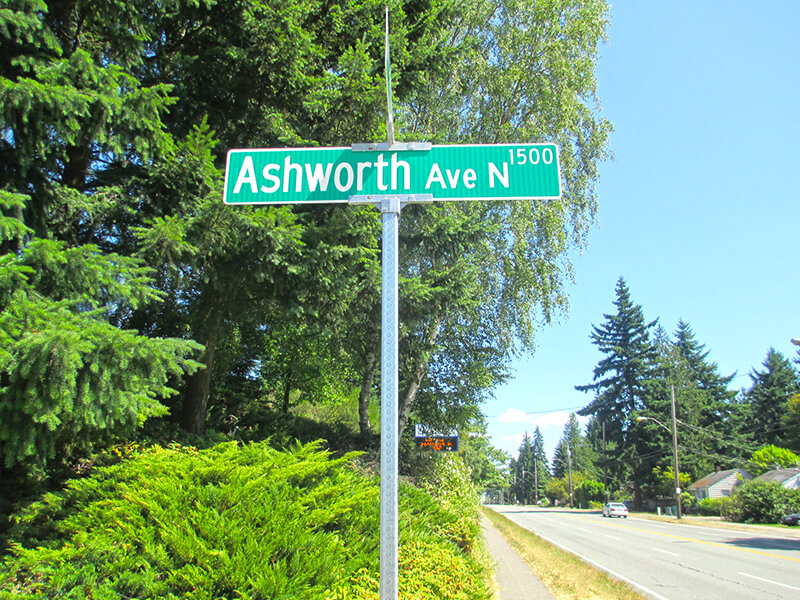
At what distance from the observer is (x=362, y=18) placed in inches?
387

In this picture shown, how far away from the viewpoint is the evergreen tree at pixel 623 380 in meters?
59.8

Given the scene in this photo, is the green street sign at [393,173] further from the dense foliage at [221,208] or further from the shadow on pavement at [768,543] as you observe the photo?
the shadow on pavement at [768,543]

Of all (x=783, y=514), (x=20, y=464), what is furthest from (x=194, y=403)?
(x=783, y=514)

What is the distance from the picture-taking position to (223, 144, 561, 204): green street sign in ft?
9.30

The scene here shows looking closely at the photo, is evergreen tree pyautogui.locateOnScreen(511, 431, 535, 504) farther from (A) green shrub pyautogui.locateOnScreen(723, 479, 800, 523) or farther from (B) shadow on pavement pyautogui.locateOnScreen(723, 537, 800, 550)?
(B) shadow on pavement pyautogui.locateOnScreen(723, 537, 800, 550)

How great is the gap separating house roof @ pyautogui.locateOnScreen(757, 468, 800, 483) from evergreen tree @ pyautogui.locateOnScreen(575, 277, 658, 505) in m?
14.2

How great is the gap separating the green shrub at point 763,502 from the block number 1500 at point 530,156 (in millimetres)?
36086

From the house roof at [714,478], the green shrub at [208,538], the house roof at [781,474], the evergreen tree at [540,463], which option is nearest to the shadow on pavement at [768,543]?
the green shrub at [208,538]

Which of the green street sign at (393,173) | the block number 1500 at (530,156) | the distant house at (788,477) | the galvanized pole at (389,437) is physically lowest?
the distant house at (788,477)

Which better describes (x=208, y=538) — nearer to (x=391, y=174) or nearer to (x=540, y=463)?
(x=391, y=174)

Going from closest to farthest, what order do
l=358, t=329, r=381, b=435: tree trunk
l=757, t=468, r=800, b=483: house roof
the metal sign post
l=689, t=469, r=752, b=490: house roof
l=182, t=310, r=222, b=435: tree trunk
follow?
the metal sign post
l=182, t=310, r=222, b=435: tree trunk
l=358, t=329, r=381, b=435: tree trunk
l=757, t=468, r=800, b=483: house roof
l=689, t=469, r=752, b=490: house roof

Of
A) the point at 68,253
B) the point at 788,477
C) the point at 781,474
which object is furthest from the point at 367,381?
the point at 781,474

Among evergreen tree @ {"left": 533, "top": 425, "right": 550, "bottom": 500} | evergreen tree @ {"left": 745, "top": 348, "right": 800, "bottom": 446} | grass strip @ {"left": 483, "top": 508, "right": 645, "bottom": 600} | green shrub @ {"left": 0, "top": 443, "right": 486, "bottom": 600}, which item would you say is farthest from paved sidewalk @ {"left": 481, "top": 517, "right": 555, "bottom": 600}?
evergreen tree @ {"left": 533, "top": 425, "right": 550, "bottom": 500}

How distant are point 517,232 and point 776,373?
213 ft
